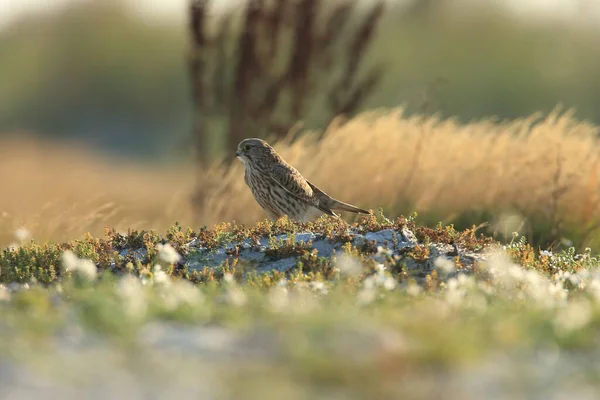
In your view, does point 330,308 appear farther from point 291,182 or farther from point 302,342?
point 291,182

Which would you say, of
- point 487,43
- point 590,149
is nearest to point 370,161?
point 590,149

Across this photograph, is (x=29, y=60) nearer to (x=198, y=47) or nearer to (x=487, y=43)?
(x=487, y=43)

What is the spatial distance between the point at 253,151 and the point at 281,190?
630 millimetres

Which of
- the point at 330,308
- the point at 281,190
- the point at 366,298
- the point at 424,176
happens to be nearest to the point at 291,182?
the point at 281,190

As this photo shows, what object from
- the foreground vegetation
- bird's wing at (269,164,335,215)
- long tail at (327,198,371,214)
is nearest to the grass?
the foreground vegetation

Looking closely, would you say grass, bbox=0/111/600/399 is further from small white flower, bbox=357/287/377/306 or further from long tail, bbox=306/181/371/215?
long tail, bbox=306/181/371/215

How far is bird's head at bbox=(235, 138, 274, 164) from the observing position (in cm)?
1073

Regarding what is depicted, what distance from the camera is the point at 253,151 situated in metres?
10.8

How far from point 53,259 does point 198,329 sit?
3547mm

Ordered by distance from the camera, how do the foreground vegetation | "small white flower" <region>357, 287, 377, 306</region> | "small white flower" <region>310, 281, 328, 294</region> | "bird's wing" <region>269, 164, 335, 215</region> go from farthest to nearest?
1. "bird's wing" <region>269, 164, 335, 215</region>
2. "small white flower" <region>310, 281, 328, 294</region>
3. "small white flower" <region>357, 287, 377, 306</region>
4. the foreground vegetation

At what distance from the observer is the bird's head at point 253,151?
35.2 ft

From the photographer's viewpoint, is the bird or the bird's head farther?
the bird's head

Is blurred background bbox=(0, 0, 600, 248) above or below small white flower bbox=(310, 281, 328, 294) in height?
above

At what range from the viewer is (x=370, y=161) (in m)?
12.3
